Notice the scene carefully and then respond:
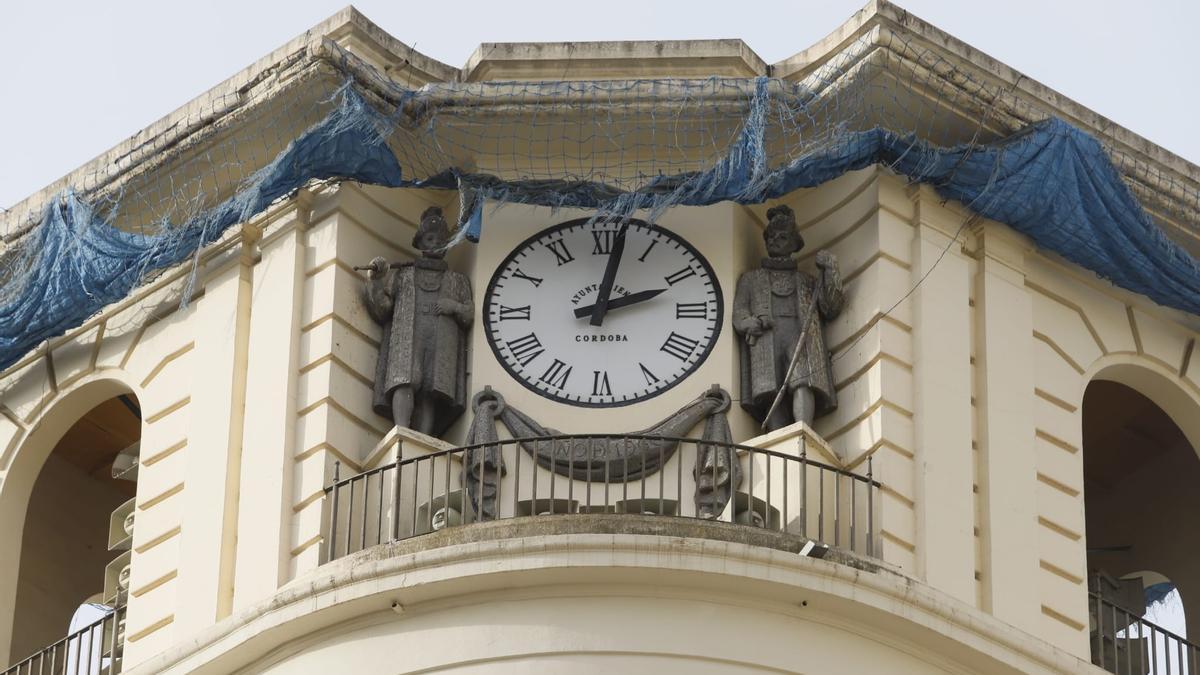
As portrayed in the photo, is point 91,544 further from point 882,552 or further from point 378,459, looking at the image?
point 882,552

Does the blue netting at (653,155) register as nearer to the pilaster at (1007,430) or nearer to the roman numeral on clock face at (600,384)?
the pilaster at (1007,430)

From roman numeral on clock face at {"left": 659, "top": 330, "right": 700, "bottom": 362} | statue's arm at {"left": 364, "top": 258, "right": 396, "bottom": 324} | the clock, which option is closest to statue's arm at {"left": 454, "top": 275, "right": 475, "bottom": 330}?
the clock

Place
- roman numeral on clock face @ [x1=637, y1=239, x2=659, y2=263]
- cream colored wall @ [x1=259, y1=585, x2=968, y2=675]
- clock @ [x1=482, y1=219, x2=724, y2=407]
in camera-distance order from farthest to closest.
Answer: roman numeral on clock face @ [x1=637, y1=239, x2=659, y2=263]
clock @ [x1=482, y1=219, x2=724, y2=407]
cream colored wall @ [x1=259, y1=585, x2=968, y2=675]

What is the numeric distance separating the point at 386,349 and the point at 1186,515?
24.6 ft

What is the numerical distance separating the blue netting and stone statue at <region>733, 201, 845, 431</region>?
0.62 m

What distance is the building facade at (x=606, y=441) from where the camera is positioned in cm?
2638

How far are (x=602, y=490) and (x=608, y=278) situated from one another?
1814mm

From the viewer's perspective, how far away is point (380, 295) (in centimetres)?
2877

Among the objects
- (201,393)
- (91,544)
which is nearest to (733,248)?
(201,393)

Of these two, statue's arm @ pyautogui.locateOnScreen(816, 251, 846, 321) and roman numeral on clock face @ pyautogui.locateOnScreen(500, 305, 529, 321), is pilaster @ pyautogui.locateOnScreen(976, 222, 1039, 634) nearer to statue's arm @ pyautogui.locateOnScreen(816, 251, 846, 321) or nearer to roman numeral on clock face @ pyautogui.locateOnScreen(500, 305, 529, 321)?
statue's arm @ pyautogui.locateOnScreen(816, 251, 846, 321)

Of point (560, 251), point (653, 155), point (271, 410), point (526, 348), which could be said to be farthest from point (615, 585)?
point (653, 155)

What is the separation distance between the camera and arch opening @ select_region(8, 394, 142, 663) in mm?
31812

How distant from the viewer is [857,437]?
2791 cm

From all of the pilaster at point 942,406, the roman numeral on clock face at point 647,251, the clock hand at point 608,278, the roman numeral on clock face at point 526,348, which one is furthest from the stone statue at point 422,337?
the pilaster at point 942,406
